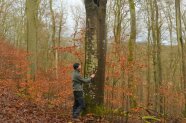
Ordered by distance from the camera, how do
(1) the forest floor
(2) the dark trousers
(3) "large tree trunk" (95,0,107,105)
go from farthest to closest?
(3) "large tree trunk" (95,0,107,105), (2) the dark trousers, (1) the forest floor

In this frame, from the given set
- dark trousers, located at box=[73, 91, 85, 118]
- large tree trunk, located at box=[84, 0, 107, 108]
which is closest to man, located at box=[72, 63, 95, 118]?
dark trousers, located at box=[73, 91, 85, 118]

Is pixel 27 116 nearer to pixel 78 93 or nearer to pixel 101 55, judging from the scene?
pixel 78 93

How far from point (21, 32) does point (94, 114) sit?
3733 cm

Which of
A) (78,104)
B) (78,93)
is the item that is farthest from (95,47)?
(78,104)

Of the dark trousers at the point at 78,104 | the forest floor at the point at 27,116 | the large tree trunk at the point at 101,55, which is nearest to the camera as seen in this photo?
the forest floor at the point at 27,116

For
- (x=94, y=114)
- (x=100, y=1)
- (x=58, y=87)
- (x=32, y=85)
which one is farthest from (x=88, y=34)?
Answer: (x=58, y=87)

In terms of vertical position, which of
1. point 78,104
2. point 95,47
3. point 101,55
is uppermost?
point 95,47

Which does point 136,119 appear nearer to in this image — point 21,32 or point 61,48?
point 61,48

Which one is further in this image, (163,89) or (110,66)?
(163,89)

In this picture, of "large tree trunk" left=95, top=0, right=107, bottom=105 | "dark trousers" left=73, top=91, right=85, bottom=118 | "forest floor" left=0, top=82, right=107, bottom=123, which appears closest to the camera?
"forest floor" left=0, top=82, right=107, bottom=123

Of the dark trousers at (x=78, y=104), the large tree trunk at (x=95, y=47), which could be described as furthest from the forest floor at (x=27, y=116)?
the large tree trunk at (x=95, y=47)

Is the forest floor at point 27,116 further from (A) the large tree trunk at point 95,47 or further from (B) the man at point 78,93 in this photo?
(A) the large tree trunk at point 95,47

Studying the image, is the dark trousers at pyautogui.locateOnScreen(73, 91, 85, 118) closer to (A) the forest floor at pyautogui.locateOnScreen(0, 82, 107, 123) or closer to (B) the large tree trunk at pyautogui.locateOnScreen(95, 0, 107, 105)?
(A) the forest floor at pyautogui.locateOnScreen(0, 82, 107, 123)

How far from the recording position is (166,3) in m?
35.2
